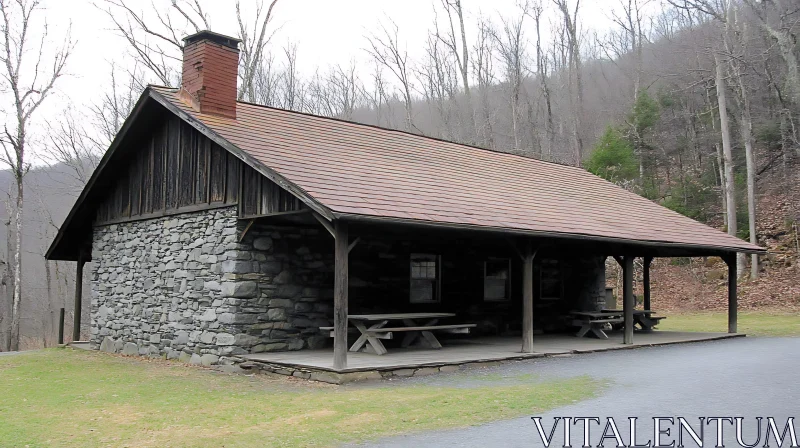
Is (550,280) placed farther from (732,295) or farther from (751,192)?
(751,192)

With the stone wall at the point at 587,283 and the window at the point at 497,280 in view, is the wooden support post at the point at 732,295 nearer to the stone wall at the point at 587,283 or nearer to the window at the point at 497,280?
the stone wall at the point at 587,283

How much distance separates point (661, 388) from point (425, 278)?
588 centimetres

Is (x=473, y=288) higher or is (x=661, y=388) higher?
(x=473, y=288)

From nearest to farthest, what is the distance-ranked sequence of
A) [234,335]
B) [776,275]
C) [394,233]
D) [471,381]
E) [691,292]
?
[471,381]
[234,335]
[394,233]
[776,275]
[691,292]

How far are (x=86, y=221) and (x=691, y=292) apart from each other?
1890 cm

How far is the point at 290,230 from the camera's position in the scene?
456 inches

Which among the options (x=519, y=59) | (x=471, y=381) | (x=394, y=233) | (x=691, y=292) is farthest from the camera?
(x=519, y=59)

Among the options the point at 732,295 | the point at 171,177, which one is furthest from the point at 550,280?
the point at 171,177

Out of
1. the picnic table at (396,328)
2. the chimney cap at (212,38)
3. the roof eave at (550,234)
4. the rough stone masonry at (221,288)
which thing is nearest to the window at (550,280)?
the roof eave at (550,234)

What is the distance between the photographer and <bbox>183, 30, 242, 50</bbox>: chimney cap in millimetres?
12277

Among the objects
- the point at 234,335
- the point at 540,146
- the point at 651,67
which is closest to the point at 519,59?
the point at 540,146

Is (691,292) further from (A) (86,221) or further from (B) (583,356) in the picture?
(A) (86,221)

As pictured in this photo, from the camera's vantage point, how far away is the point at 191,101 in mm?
12281

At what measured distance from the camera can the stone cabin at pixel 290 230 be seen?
1057cm
